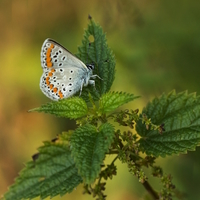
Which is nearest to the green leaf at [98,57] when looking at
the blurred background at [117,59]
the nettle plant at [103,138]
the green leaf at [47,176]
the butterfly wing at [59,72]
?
the nettle plant at [103,138]

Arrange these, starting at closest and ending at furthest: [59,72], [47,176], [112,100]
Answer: [112,100]
[47,176]
[59,72]

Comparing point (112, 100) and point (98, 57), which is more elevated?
point (98, 57)

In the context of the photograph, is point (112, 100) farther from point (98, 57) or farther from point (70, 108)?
point (98, 57)

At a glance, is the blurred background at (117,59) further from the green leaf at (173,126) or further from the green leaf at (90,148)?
the green leaf at (90,148)

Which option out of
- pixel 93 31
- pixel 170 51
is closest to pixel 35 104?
pixel 170 51

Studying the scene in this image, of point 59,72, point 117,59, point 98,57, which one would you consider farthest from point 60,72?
point 117,59

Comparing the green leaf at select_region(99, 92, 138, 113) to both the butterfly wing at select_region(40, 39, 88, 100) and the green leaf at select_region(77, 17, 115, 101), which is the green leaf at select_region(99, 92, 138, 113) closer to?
the green leaf at select_region(77, 17, 115, 101)

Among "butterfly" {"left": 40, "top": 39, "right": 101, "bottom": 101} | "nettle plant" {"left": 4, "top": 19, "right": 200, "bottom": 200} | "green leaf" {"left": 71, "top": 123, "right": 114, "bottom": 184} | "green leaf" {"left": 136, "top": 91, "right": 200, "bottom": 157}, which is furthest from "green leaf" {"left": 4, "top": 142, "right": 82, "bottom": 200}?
"green leaf" {"left": 136, "top": 91, "right": 200, "bottom": 157}
